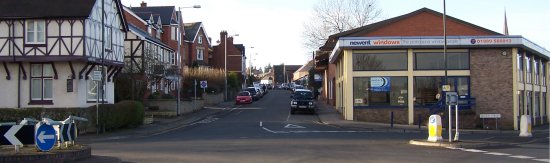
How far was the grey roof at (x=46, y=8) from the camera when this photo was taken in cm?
3156

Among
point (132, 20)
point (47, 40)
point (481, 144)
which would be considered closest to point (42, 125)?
point (481, 144)

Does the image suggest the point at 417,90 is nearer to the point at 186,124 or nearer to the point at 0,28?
the point at 186,124

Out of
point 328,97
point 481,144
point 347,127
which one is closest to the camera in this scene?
point 481,144

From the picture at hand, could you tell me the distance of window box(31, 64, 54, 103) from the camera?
107ft

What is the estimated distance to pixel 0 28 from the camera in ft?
106

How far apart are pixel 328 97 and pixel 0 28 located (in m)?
37.2

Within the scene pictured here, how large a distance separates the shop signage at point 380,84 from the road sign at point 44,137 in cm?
2605

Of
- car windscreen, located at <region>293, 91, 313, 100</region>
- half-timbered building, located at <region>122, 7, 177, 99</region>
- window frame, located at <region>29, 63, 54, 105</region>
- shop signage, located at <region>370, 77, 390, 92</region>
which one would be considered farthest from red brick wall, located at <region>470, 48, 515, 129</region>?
window frame, located at <region>29, 63, 54, 105</region>

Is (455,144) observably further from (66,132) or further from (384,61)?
(384,61)

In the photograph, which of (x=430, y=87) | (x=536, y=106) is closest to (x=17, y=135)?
(x=430, y=87)

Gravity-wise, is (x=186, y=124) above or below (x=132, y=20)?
below

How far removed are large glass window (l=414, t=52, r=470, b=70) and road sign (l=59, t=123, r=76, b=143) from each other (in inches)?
1021

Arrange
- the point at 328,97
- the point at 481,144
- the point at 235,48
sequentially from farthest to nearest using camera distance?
the point at 235,48
the point at 328,97
the point at 481,144

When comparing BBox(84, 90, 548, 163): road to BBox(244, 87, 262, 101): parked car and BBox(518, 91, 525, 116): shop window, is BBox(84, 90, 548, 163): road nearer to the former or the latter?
BBox(518, 91, 525, 116): shop window
